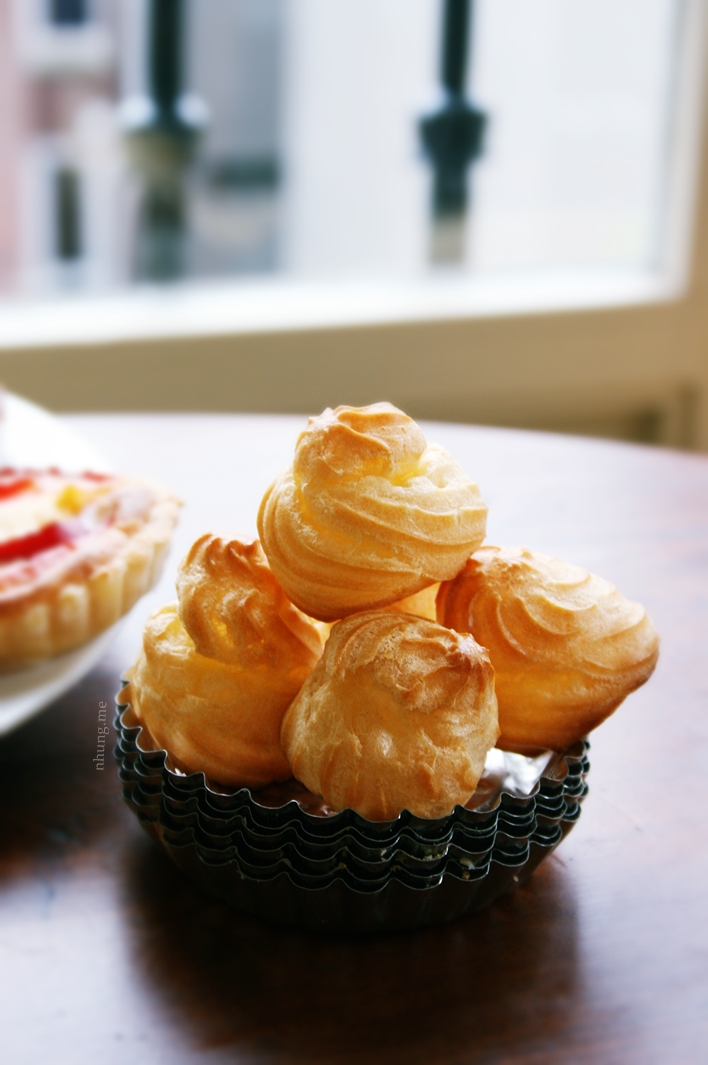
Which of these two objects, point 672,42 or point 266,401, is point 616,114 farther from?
point 266,401

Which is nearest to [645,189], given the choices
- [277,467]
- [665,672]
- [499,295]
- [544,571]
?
[499,295]

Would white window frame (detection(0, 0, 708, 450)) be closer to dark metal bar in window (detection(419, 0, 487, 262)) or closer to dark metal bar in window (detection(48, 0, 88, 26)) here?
dark metal bar in window (detection(419, 0, 487, 262))

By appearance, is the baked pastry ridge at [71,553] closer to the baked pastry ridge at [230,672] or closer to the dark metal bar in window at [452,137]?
the baked pastry ridge at [230,672]

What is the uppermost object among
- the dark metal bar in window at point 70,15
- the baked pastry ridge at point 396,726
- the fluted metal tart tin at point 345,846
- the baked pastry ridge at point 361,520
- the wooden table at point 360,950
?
the dark metal bar in window at point 70,15

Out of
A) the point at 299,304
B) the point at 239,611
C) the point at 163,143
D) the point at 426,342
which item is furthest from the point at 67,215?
the point at 239,611

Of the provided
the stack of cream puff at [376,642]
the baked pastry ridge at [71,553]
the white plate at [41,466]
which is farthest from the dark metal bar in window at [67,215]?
the stack of cream puff at [376,642]

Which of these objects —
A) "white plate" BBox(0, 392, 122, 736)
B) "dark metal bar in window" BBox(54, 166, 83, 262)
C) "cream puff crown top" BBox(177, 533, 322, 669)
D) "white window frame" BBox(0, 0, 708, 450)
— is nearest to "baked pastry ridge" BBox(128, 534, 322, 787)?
"cream puff crown top" BBox(177, 533, 322, 669)
